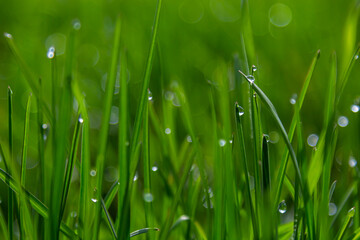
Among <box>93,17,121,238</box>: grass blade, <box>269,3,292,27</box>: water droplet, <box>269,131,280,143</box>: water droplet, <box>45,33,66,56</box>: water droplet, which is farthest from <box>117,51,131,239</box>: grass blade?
<box>269,3,292,27</box>: water droplet

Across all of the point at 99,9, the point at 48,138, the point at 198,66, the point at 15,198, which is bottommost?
the point at 15,198

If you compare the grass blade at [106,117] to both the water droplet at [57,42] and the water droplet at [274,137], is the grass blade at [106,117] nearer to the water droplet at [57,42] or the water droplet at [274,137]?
the water droplet at [274,137]

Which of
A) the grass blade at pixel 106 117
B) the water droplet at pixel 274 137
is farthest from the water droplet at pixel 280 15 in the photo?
the grass blade at pixel 106 117

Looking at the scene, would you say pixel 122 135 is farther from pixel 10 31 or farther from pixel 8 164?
pixel 10 31

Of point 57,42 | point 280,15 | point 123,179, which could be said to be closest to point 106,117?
point 123,179

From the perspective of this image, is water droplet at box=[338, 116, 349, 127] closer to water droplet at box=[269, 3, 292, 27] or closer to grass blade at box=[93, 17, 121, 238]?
grass blade at box=[93, 17, 121, 238]

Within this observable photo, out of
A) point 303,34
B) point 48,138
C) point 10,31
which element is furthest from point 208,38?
point 48,138

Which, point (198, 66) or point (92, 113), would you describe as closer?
point (92, 113)

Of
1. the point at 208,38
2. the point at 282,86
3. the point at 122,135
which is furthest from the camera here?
the point at 208,38
